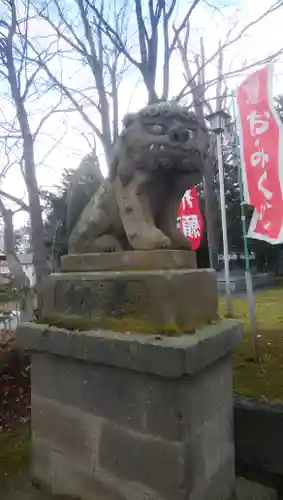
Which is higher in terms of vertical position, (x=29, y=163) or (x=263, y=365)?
(x=29, y=163)

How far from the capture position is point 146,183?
6.88 ft

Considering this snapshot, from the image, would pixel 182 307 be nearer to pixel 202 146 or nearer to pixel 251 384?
pixel 202 146

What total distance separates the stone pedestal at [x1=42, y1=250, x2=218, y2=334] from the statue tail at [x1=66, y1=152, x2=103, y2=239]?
45cm

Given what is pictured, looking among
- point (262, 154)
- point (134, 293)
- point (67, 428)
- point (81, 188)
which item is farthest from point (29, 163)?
point (67, 428)

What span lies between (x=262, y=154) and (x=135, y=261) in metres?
2.79

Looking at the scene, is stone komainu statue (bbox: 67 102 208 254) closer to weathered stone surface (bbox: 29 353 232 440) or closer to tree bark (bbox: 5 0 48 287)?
weathered stone surface (bbox: 29 353 232 440)

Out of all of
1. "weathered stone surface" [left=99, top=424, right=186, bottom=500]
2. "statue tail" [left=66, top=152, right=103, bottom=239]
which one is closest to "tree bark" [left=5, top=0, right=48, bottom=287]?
"statue tail" [left=66, top=152, right=103, bottom=239]

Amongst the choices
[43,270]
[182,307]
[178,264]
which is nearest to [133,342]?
[182,307]

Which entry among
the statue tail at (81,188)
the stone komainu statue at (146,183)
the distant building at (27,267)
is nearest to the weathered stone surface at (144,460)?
the stone komainu statue at (146,183)

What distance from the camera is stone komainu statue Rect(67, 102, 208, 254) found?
1979mm

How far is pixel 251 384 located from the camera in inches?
154

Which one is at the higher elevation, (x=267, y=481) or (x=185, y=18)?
(x=185, y=18)

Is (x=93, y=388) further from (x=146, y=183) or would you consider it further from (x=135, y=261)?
(x=146, y=183)

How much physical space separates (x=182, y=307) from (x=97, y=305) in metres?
0.47
